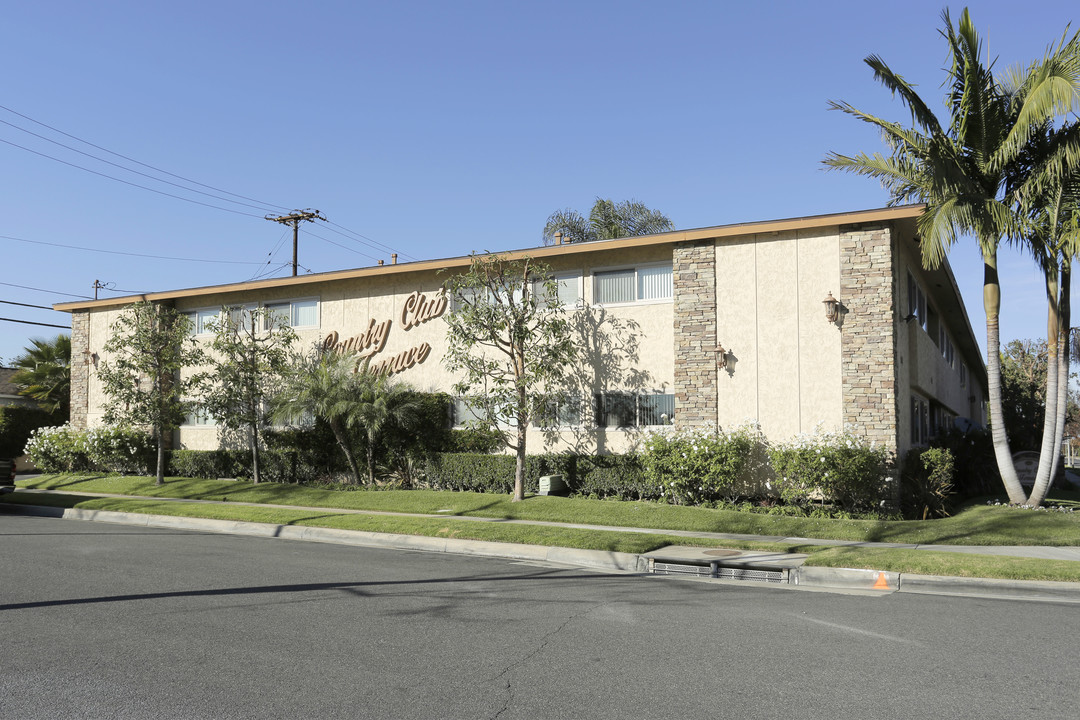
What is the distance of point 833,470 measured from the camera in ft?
49.2

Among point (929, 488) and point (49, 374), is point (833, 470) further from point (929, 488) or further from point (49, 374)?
point (49, 374)

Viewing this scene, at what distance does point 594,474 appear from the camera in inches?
717

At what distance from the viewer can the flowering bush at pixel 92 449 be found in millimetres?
23859

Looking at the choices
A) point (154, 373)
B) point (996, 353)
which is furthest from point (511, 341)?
point (154, 373)

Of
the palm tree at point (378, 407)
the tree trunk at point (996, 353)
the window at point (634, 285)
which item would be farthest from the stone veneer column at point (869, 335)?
the palm tree at point (378, 407)

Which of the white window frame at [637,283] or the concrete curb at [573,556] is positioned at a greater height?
the white window frame at [637,283]

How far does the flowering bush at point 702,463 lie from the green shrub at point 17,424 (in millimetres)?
25306

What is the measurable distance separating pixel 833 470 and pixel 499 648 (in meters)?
10.3

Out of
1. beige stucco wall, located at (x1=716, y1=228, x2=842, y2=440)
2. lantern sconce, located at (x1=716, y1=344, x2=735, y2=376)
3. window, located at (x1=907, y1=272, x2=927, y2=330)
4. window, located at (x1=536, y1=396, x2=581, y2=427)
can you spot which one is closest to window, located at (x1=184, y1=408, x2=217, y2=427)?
window, located at (x1=536, y1=396, x2=581, y2=427)

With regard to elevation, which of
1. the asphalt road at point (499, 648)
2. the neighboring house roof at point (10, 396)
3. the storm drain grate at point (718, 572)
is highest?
the neighboring house roof at point (10, 396)

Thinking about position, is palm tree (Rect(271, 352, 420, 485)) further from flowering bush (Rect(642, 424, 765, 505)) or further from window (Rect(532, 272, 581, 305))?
flowering bush (Rect(642, 424, 765, 505))

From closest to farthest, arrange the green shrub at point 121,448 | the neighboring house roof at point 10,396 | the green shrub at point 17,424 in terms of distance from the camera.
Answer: the green shrub at point 121,448
the green shrub at point 17,424
the neighboring house roof at point 10,396

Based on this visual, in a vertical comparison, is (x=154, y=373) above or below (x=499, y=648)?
above

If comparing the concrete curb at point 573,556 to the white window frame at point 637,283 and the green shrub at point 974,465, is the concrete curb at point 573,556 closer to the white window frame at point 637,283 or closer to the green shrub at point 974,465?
the white window frame at point 637,283
